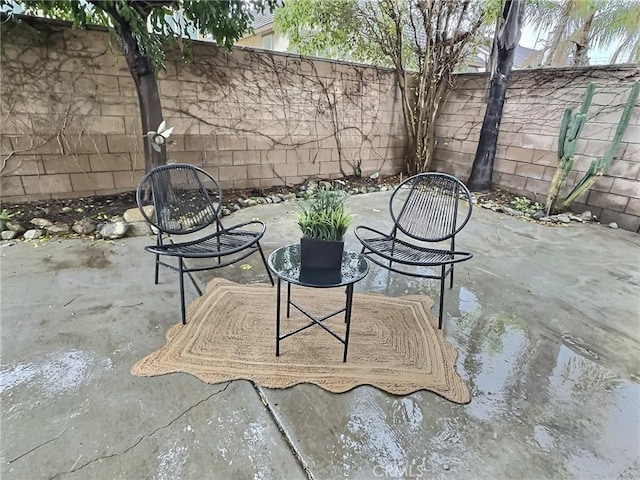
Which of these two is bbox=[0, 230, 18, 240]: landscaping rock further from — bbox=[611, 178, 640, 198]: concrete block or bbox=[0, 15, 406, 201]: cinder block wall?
bbox=[611, 178, 640, 198]: concrete block

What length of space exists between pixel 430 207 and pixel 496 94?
3.02m

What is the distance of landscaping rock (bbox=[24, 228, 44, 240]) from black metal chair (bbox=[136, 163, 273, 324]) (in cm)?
133

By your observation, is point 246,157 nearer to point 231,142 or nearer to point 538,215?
point 231,142

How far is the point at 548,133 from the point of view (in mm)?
4312

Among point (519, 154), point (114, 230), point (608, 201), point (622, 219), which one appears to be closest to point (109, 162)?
point (114, 230)

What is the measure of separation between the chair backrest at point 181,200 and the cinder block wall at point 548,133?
408cm

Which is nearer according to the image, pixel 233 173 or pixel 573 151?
pixel 573 151

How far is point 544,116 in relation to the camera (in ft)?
14.2

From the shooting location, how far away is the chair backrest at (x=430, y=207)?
2408mm

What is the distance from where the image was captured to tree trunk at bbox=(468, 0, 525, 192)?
414cm

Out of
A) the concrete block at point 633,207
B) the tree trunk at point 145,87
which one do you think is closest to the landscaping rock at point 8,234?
the tree trunk at point 145,87

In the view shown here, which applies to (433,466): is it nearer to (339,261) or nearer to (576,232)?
(339,261)

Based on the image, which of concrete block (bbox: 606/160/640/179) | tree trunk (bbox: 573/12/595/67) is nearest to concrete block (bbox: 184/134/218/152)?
concrete block (bbox: 606/160/640/179)

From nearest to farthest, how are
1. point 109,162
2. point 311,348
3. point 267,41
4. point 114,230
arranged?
point 311,348
point 114,230
point 109,162
point 267,41
